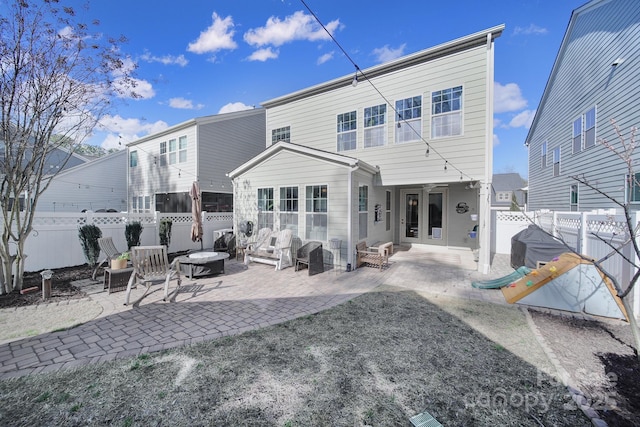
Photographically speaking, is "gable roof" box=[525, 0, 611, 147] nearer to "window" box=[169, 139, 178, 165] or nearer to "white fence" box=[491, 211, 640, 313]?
"white fence" box=[491, 211, 640, 313]

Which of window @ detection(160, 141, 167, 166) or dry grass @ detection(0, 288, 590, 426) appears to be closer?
dry grass @ detection(0, 288, 590, 426)

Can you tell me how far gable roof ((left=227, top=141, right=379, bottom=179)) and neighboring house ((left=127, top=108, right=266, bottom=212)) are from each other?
16.0 ft

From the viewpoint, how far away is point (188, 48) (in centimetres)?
1001

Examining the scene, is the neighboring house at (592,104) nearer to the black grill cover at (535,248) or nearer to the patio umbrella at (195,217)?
the black grill cover at (535,248)

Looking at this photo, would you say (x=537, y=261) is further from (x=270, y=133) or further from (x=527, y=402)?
(x=270, y=133)

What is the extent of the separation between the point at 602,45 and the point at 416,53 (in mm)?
6655

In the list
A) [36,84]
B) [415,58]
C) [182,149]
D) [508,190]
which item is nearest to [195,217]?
[36,84]

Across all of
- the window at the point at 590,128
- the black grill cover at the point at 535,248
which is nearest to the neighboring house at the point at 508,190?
the window at the point at 590,128

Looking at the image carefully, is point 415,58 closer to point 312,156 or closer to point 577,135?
point 312,156

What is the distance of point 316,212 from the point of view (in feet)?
26.5

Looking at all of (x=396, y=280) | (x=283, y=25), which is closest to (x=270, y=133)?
(x=283, y=25)

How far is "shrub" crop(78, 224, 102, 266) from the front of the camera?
736 centimetres

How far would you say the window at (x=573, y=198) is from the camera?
1079 cm

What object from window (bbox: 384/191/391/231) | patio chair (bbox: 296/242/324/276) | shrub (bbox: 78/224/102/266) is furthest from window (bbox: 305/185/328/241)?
shrub (bbox: 78/224/102/266)
